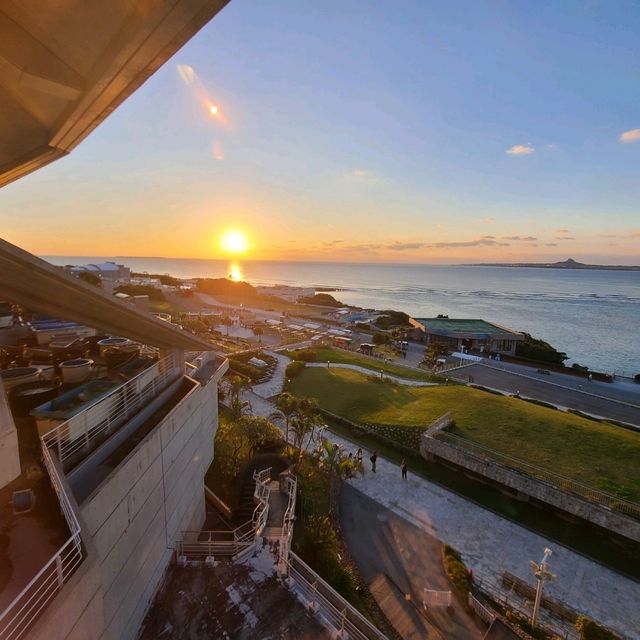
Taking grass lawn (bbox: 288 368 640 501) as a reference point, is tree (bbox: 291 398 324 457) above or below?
above

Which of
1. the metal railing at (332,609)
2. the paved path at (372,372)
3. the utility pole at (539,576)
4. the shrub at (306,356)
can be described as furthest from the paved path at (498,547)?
the shrub at (306,356)

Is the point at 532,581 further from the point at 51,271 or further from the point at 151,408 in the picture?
the point at 51,271

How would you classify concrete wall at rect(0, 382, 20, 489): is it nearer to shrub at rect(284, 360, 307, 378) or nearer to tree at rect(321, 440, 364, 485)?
tree at rect(321, 440, 364, 485)

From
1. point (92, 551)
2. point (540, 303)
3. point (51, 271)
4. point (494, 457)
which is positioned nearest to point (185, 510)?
point (92, 551)

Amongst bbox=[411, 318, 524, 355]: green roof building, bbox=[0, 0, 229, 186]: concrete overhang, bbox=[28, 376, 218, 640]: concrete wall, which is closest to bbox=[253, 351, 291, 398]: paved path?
bbox=[28, 376, 218, 640]: concrete wall

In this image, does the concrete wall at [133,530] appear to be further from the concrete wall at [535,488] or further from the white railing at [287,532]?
the concrete wall at [535,488]

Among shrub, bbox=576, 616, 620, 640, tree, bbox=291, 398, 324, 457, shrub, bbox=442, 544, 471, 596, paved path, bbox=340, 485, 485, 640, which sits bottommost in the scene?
paved path, bbox=340, 485, 485, 640
